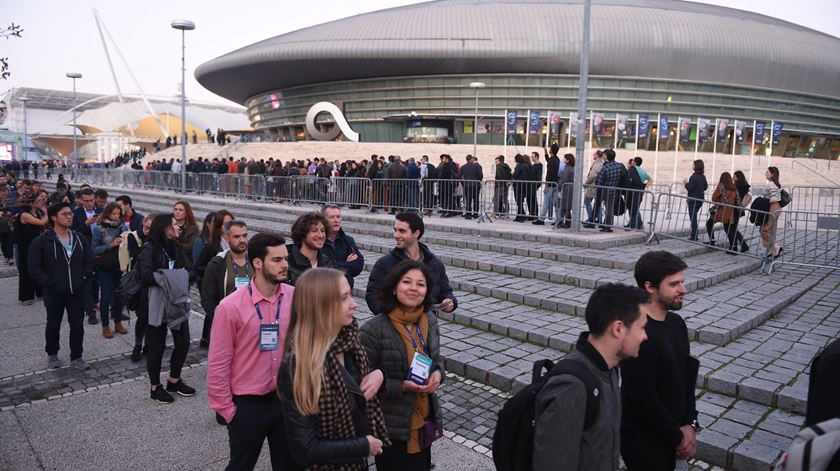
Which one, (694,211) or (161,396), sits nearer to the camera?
(161,396)

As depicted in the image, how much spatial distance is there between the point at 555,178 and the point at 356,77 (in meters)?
46.4

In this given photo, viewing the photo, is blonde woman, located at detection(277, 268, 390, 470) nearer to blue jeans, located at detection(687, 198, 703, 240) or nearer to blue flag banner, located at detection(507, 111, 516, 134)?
blue jeans, located at detection(687, 198, 703, 240)

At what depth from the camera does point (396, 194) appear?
56.1ft

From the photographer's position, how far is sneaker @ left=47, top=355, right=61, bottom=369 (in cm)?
617

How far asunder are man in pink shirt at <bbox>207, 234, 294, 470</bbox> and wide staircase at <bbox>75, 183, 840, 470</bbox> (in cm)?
197

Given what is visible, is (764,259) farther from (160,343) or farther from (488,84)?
(488,84)

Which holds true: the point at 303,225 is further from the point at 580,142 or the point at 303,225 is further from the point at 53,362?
the point at 580,142

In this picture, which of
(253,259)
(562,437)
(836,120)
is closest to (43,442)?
(253,259)

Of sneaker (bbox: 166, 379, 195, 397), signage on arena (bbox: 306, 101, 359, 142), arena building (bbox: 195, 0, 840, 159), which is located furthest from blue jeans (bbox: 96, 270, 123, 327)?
arena building (bbox: 195, 0, 840, 159)

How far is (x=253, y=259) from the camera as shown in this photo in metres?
3.44

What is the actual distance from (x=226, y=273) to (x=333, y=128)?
51.0 meters

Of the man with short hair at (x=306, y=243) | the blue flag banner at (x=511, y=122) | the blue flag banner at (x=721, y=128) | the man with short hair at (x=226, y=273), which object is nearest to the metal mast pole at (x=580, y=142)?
the man with short hair at (x=306, y=243)

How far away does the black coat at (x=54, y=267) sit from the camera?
243 inches

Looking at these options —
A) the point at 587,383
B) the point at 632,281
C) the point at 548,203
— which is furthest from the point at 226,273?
the point at 548,203
